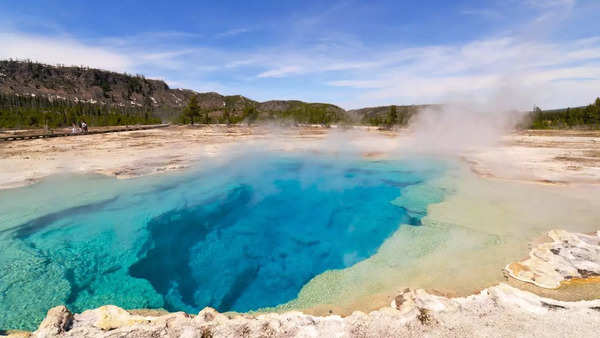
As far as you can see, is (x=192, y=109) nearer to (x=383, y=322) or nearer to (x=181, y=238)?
(x=181, y=238)

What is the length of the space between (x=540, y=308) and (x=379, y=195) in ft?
26.3

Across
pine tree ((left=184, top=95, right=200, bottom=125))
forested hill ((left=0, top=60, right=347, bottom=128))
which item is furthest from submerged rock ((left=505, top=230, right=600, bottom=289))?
forested hill ((left=0, top=60, right=347, bottom=128))

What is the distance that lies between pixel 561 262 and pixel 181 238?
8.89 metres

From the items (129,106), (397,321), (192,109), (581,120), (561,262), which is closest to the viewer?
(397,321)

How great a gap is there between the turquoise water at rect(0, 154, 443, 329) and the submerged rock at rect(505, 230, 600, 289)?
3192mm

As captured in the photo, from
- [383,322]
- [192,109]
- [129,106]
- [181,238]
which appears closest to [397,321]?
[383,322]

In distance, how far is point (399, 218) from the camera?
30.1 ft

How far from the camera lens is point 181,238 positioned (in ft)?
26.6

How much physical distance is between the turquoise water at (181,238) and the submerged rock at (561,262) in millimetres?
3192

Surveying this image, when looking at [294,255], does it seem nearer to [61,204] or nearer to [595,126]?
[61,204]

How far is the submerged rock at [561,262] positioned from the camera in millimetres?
4699

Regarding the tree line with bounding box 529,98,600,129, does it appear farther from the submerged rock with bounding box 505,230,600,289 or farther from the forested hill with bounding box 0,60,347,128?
A: the submerged rock with bounding box 505,230,600,289

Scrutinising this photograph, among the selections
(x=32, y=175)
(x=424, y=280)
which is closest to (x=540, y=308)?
(x=424, y=280)

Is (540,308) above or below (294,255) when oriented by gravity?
above
